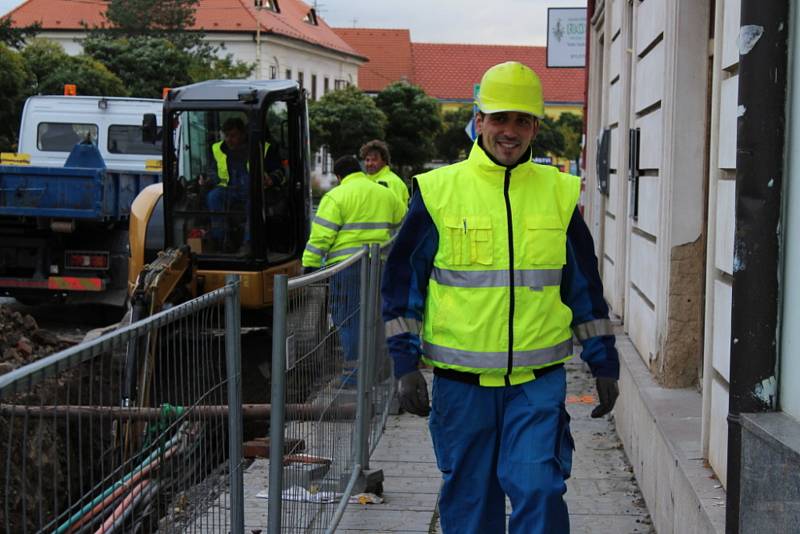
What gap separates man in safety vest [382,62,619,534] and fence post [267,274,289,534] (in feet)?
1.41

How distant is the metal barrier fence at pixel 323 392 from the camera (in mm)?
4219

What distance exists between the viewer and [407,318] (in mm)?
4449

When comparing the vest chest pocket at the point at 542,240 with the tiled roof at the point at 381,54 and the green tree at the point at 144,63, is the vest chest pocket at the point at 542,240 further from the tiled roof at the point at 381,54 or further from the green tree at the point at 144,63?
the tiled roof at the point at 381,54

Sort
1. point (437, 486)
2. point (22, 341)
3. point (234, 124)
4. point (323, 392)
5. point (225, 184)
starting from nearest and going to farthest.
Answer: point (323, 392) → point (437, 486) → point (22, 341) → point (234, 124) → point (225, 184)

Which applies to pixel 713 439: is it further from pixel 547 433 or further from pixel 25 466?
pixel 25 466

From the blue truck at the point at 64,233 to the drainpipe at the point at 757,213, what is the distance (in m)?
10.6

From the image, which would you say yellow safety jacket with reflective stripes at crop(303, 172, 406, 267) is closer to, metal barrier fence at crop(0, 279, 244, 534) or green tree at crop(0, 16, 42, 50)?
metal barrier fence at crop(0, 279, 244, 534)

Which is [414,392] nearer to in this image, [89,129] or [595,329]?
[595,329]

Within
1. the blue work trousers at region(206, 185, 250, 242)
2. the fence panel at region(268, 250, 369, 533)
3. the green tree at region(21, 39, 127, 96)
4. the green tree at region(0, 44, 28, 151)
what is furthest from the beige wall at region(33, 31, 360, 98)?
the fence panel at region(268, 250, 369, 533)

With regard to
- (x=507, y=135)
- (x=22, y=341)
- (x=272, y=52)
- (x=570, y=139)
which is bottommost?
(x=22, y=341)

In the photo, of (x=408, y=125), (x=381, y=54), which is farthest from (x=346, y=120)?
(x=381, y=54)

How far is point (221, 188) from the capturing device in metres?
12.1

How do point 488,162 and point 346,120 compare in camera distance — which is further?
point 346,120

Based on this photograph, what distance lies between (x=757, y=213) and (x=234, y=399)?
1.68m
